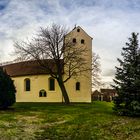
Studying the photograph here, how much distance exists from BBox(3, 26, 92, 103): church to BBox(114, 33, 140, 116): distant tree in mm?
25399

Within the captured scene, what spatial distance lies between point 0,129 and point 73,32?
34.4 m

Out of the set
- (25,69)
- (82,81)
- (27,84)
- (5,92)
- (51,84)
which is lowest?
(5,92)

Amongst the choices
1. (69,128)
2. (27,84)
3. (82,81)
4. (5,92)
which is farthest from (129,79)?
(27,84)

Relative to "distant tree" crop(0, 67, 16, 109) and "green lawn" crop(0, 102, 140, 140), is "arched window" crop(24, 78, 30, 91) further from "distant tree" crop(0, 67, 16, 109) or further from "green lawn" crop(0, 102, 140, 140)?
"green lawn" crop(0, 102, 140, 140)

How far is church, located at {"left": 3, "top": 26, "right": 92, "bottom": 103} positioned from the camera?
53.4 metres

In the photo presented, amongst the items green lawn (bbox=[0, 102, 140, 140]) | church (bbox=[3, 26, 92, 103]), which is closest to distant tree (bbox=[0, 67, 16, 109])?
green lawn (bbox=[0, 102, 140, 140])

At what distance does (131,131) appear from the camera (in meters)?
20.1

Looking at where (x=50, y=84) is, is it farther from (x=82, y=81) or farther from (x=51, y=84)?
(x=82, y=81)

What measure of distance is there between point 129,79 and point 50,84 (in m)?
28.9

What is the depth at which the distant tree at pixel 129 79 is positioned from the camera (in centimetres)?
2686

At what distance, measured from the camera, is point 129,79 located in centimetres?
2731

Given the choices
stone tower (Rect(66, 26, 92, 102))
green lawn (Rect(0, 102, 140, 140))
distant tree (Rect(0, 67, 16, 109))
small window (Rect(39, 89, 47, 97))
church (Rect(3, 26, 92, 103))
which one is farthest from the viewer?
small window (Rect(39, 89, 47, 97))

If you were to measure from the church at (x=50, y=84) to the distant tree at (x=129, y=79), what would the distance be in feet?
83.3

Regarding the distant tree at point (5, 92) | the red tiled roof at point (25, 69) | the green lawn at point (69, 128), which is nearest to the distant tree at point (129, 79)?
the green lawn at point (69, 128)
